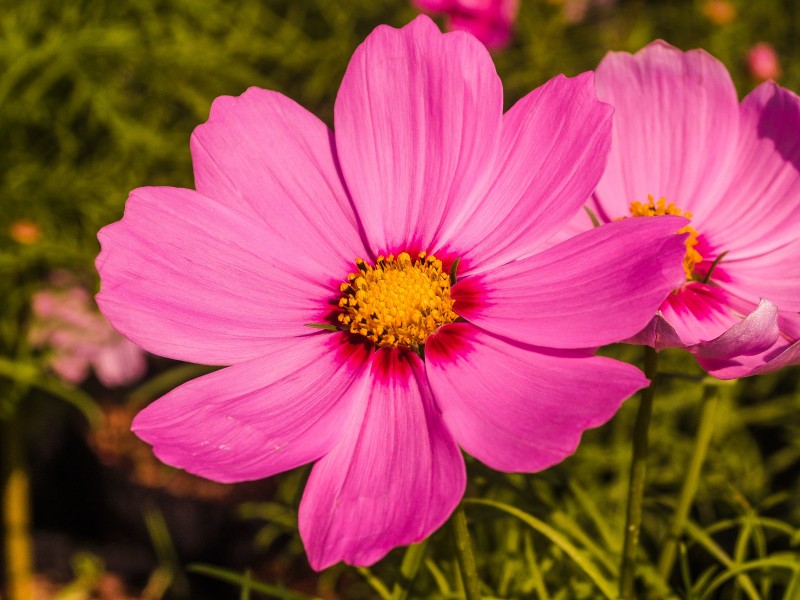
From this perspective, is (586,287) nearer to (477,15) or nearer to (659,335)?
(659,335)

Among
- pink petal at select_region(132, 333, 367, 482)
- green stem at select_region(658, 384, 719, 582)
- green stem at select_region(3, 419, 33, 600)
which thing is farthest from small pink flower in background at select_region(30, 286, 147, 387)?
green stem at select_region(658, 384, 719, 582)

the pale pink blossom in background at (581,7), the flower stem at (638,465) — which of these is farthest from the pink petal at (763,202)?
the pale pink blossom in background at (581,7)

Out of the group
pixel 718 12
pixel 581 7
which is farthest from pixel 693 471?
pixel 581 7

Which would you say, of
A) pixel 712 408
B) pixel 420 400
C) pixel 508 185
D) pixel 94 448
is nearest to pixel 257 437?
pixel 420 400

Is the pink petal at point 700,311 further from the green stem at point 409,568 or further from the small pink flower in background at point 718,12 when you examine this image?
the small pink flower in background at point 718,12

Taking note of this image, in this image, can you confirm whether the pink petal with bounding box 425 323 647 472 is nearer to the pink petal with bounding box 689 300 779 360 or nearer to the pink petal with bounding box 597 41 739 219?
the pink petal with bounding box 689 300 779 360
